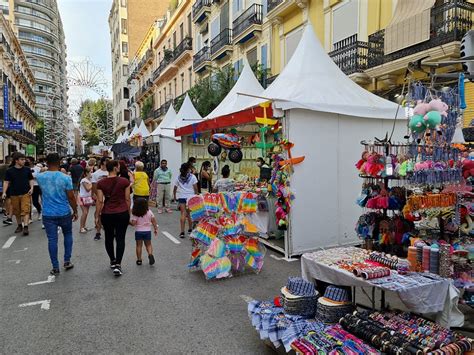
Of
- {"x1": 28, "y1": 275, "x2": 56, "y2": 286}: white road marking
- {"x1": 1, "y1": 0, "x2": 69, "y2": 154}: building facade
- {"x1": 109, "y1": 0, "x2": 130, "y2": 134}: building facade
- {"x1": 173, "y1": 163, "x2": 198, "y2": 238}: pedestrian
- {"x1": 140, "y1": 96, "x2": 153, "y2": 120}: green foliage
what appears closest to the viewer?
{"x1": 28, "y1": 275, "x2": 56, "y2": 286}: white road marking

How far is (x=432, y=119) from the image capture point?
3859mm

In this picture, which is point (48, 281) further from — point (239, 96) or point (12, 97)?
point (12, 97)

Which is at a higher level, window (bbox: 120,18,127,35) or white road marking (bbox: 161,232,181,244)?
window (bbox: 120,18,127,35)

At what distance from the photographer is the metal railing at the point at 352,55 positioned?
11.6 metres

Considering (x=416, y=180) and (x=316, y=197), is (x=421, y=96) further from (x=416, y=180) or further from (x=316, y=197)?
(x=316, y=197)

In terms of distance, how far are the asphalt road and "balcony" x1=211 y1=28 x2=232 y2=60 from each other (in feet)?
54.1

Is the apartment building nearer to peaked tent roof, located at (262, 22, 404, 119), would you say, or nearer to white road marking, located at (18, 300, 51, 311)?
peaked tent roof, located at (262, 22, 404, 119)

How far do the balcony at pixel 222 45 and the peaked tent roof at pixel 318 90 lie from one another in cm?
1378

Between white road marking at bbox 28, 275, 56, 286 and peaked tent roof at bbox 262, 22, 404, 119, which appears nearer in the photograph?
white road marking at bbox 28, 275, 56, 286

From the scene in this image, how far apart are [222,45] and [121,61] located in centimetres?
3705

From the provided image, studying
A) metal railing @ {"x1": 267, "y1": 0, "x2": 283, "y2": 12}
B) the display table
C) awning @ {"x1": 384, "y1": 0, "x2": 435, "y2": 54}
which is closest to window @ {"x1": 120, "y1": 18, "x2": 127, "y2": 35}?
metal railing @ {"x1": 267, "y1": 0, "x2": 283, "y2": 12}

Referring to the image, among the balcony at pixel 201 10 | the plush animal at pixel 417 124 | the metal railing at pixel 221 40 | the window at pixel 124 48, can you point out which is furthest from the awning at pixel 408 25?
the window at pixel 124 48

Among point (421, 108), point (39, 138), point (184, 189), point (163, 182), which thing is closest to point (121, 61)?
point (39, 138)

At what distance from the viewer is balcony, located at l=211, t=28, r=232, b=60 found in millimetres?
20547
